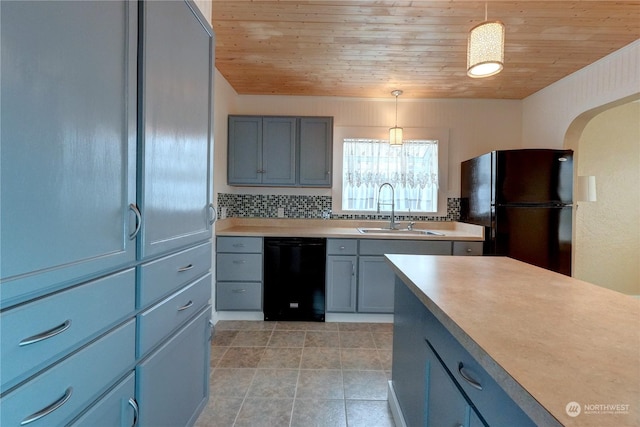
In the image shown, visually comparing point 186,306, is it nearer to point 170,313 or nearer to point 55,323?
point 170,313

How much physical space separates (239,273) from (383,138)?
7.55ft

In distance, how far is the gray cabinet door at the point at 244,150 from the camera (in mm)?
3086

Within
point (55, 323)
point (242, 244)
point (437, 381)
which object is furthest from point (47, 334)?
point (242, 244)

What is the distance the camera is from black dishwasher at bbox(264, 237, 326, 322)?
111 inches

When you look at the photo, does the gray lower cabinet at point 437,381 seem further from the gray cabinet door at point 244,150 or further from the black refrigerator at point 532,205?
the gray cabinet door at point 244,150

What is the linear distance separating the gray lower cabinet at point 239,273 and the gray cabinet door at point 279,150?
76cm

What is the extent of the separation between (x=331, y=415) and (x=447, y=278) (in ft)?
3.68

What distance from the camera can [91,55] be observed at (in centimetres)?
72

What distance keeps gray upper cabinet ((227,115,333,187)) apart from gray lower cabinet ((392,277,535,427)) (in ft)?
6.17

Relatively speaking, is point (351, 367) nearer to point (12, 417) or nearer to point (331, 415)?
point (331, 415)

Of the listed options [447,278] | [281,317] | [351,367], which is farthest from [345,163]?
[447,278]

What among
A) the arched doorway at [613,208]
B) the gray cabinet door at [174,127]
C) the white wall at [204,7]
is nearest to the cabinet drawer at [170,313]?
the gray cabinet door at [174,127]
